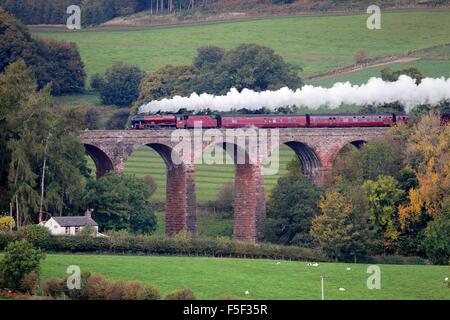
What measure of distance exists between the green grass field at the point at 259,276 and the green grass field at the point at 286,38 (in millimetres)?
76452

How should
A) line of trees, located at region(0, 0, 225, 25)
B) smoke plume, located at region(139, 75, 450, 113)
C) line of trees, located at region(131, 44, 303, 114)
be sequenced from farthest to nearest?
line of trees, located at region(0, 0, 225, 25), line of trees, located at region(131, 44, 303, 114), smoke plume, located at region(139, 75, 450, 113)

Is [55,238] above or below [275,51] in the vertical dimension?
below

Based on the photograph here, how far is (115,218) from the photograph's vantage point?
4397 inches

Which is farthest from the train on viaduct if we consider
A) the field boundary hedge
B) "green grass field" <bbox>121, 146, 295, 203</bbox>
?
"green grass field" <bbox>121, 146, 295, 203</bbox>

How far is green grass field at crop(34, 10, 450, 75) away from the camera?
176 m

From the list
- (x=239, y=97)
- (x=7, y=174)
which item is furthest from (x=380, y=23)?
A: (x=7, y=174)

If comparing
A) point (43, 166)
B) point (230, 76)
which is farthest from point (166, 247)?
point (230, 76)

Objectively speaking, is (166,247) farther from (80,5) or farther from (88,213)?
(80,5)

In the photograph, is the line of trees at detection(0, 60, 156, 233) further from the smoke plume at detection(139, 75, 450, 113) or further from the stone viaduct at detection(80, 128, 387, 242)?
the smoke plume at detection(139, 75, 450, 113)

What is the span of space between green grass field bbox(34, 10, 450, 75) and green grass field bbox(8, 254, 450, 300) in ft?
251

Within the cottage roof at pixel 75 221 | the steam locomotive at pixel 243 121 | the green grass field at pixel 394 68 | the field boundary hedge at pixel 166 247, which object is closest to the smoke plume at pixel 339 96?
the steam locomotive at pixel 243 121

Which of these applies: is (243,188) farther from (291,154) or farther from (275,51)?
(275,51)

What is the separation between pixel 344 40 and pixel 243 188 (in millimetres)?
64477

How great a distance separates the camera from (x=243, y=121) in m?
120
